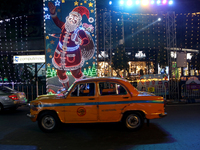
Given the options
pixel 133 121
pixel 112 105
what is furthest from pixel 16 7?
pixel 133 121

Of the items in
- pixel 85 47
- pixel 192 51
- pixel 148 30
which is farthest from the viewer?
pixel 148 30

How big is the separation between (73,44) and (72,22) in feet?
4.94

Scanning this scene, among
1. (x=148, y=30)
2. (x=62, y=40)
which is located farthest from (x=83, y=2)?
(x=148, y=30)

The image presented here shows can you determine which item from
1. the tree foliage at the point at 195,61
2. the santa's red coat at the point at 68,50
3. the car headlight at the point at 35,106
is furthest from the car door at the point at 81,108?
the tree foliage at the point at 195,61

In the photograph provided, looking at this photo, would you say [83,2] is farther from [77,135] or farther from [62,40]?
[77,135]

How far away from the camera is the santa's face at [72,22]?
13.6 metres

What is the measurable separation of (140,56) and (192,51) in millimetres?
10405

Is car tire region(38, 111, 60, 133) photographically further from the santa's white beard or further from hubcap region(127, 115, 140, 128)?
the santa's white beard

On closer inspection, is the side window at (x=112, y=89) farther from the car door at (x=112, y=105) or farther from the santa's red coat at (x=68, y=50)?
the santa's red coat at (x=68, y=50)

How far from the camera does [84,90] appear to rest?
653 centimetres

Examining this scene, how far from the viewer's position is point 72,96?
6.46m

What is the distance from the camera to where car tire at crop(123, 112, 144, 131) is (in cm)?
639

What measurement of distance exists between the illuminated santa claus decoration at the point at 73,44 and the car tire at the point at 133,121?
758cm

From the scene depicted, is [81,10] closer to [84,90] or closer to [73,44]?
[73,44]
